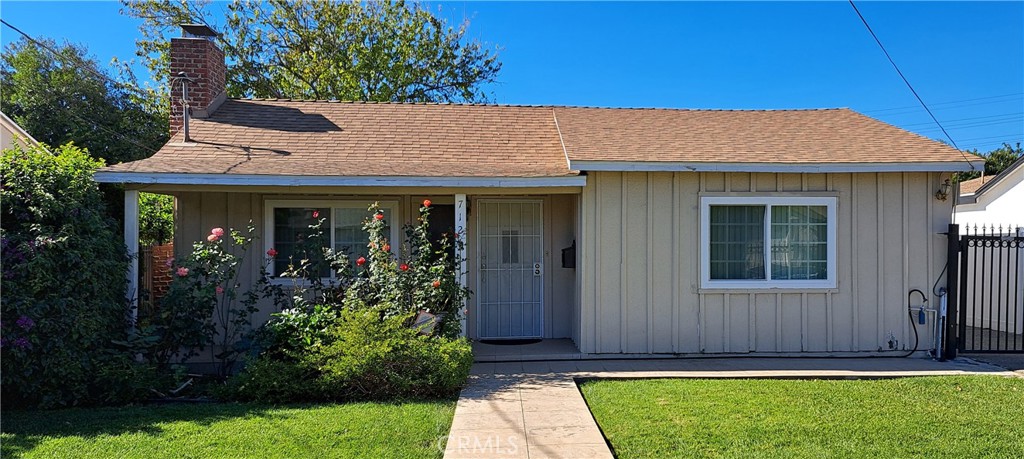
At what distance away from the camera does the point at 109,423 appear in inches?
188

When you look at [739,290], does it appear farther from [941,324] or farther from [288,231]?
[288,231]

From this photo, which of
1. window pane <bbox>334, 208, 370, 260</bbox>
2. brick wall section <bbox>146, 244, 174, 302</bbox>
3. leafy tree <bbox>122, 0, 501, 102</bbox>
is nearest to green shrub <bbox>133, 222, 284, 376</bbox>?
window pane <bbox>334, 208, 370, 260</bbox>

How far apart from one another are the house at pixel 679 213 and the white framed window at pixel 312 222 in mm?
26

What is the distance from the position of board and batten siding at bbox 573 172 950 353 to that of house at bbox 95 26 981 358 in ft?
0.06

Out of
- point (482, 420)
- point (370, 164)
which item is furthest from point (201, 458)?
point (370, 164)

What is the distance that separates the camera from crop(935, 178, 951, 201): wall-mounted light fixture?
718 cm

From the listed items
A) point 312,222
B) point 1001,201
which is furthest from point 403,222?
point 1001,201

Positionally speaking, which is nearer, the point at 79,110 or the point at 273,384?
the point at 273,384

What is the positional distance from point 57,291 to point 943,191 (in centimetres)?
951

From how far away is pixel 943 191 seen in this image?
7.18 meters

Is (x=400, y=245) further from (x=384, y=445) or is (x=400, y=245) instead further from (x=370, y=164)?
(x=384, y=445)

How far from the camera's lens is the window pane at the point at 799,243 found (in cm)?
724

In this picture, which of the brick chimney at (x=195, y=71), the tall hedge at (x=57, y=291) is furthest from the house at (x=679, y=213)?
the brick chimney at (x=195, y=71)

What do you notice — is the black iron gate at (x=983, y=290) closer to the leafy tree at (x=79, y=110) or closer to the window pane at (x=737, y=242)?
the window pane at (x=737, y=242)
